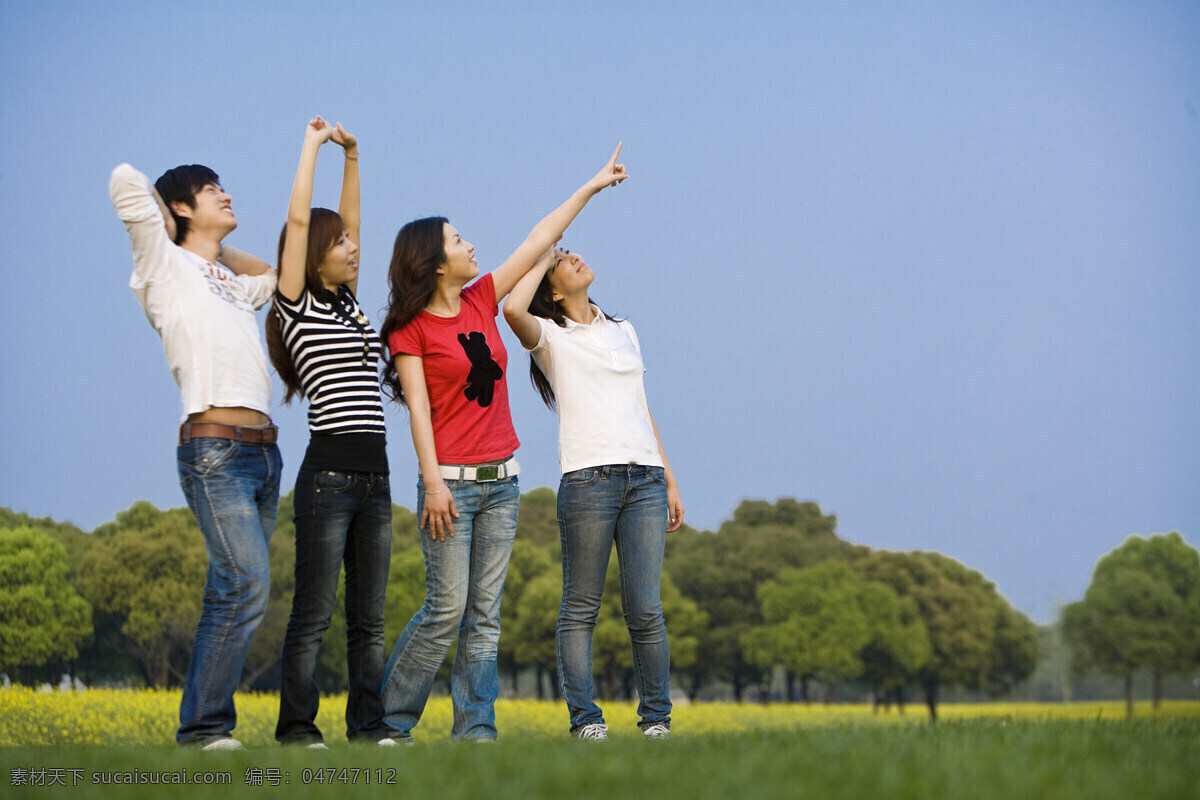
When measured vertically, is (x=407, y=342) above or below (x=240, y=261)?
below

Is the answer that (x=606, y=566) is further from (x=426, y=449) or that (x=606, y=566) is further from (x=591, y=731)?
(x=426, y=449)

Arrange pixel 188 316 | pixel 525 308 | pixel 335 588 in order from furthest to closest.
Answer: pixel 525 308, pixel 335 588, pixel 188 316

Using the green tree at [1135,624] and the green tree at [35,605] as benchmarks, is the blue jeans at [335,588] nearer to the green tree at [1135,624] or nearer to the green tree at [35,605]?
the green tree at [35,605]

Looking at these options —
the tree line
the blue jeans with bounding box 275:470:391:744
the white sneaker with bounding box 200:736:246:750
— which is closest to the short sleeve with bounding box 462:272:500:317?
the blue jeans with bounding box 275:470:391:744

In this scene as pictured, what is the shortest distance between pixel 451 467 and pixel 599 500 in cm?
84

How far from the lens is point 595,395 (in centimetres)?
591

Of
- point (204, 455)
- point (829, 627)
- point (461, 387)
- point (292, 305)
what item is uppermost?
point (292, 305)

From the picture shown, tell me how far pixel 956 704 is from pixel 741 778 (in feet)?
184

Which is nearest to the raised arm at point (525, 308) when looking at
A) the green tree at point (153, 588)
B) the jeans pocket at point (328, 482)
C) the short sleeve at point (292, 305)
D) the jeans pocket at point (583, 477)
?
the jeans pocket at point (583, 477)

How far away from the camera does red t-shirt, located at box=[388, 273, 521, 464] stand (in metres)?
5.49

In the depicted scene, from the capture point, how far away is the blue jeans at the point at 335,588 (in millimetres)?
5023

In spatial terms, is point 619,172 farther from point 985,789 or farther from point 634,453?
point 985,789

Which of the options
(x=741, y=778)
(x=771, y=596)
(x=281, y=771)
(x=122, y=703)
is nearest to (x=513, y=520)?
(x=281, y=771)

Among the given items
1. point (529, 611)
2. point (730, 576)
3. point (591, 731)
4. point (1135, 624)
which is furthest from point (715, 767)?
point (1135, 624)
